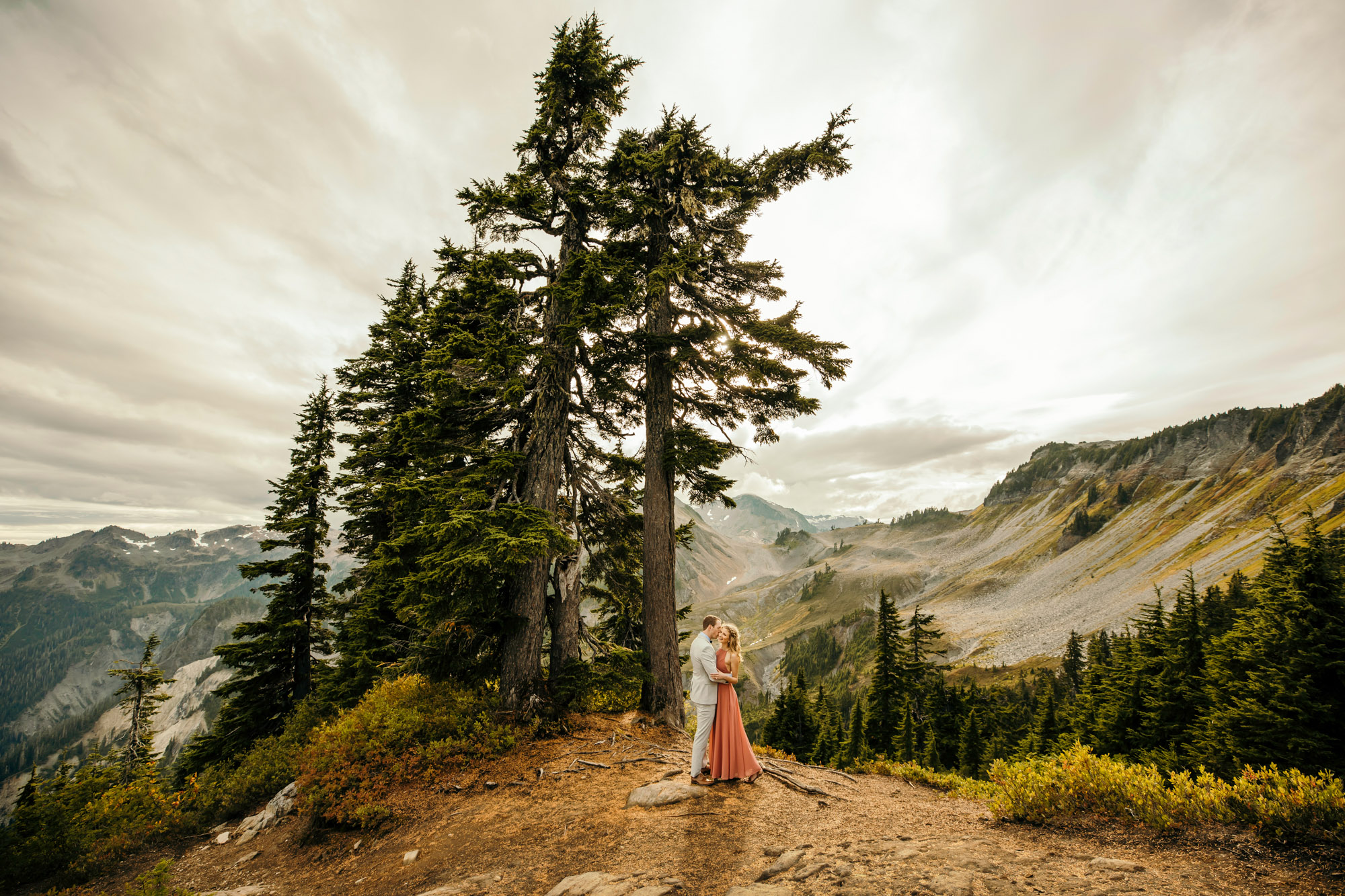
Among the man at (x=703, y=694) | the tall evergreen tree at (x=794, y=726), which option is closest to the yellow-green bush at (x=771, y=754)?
the man at (x=703, y=694)

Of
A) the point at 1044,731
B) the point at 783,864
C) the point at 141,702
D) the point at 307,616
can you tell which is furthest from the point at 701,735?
the point at 1044,731

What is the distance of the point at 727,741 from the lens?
7852 millimetres

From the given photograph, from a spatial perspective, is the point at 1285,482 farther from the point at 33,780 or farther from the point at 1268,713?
the point at 33,780

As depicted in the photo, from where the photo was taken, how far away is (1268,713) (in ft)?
43.9

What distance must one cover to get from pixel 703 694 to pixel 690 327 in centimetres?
762

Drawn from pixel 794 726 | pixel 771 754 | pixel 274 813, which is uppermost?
pixel 771 754

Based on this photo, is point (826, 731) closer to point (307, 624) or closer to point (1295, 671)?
point (1295, 671)

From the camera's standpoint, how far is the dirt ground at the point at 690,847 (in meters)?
4.46

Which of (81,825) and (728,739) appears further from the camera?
(81,825)

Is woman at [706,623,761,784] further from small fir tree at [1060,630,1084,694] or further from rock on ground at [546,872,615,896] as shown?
small fir tree at [1060,630,1084,694]

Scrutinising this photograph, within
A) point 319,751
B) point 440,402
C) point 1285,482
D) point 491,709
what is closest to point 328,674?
point 319,751

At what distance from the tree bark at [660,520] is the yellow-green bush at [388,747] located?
11.1ft

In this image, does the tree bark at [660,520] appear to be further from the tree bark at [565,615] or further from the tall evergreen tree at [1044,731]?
the tall evergreen tree at [1044,731]

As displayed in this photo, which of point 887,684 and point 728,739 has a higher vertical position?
point 728,739
